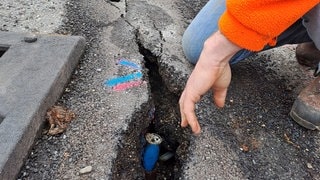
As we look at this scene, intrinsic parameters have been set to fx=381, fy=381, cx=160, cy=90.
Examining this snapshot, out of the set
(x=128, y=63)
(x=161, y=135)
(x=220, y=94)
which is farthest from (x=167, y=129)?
(x=220, y=94)

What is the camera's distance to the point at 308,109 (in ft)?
5.54

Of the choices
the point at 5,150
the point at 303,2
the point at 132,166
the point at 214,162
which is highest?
the point at 303,2

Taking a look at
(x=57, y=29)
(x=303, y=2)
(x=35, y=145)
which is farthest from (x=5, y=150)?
(x=303, y=2)

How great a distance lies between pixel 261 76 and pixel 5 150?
1305 millimetres

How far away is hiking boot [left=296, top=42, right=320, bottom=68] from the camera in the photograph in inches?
79.0

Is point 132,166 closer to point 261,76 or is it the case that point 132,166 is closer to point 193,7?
point 261,76

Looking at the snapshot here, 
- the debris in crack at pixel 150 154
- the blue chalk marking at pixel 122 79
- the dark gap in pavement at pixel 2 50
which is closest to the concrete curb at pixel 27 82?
the dark gap in pavement at pixel 2 50

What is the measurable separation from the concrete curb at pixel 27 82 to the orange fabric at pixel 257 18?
0.79 metres

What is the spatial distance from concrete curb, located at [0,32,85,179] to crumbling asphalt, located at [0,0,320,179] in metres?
0.07

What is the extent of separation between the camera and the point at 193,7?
101 inches

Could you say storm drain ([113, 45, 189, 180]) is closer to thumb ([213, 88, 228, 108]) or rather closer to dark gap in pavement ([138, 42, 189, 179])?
dark gap in pavement ([138, 42, 189, 179])

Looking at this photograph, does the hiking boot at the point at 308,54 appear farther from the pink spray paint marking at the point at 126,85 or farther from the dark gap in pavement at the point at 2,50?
the dark gap in pavement at the point at 2,50

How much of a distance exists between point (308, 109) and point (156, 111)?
0.70 m

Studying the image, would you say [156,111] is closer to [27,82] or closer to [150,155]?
[150,155]
